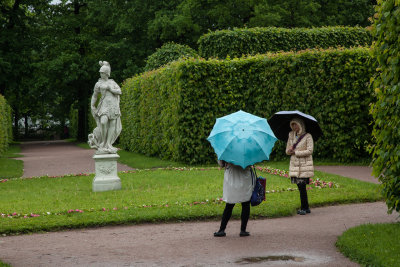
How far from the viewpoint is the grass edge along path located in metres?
7.59

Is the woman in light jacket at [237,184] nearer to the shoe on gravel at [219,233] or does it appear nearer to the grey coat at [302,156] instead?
the shoe on gravel at [219,233]

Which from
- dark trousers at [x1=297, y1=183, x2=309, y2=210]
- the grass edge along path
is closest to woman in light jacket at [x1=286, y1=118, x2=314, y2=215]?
dark trousers at [x1=297, y1=183, x2=309, y2=210]

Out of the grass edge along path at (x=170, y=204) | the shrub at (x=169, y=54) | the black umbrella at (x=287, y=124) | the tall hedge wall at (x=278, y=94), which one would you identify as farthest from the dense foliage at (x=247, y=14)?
the black umbrella at (x=287, y=124)

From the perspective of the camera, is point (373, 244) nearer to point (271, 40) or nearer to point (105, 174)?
point (105, 174)

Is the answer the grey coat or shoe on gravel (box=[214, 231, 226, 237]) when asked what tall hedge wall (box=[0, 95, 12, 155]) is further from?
shoe on gravel (box=[214, 231, 226, 237])

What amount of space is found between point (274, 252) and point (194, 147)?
989cm

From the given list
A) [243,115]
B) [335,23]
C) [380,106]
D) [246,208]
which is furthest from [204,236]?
[335,23]

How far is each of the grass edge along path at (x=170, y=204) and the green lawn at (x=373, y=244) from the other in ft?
1.92

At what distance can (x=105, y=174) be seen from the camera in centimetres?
1125

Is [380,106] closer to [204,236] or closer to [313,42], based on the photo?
[204,236]

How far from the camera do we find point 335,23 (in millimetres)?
30688

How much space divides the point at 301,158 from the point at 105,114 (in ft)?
17.3

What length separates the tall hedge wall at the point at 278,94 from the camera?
49.3 ft

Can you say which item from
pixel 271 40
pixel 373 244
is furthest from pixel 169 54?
pixel 373 244
